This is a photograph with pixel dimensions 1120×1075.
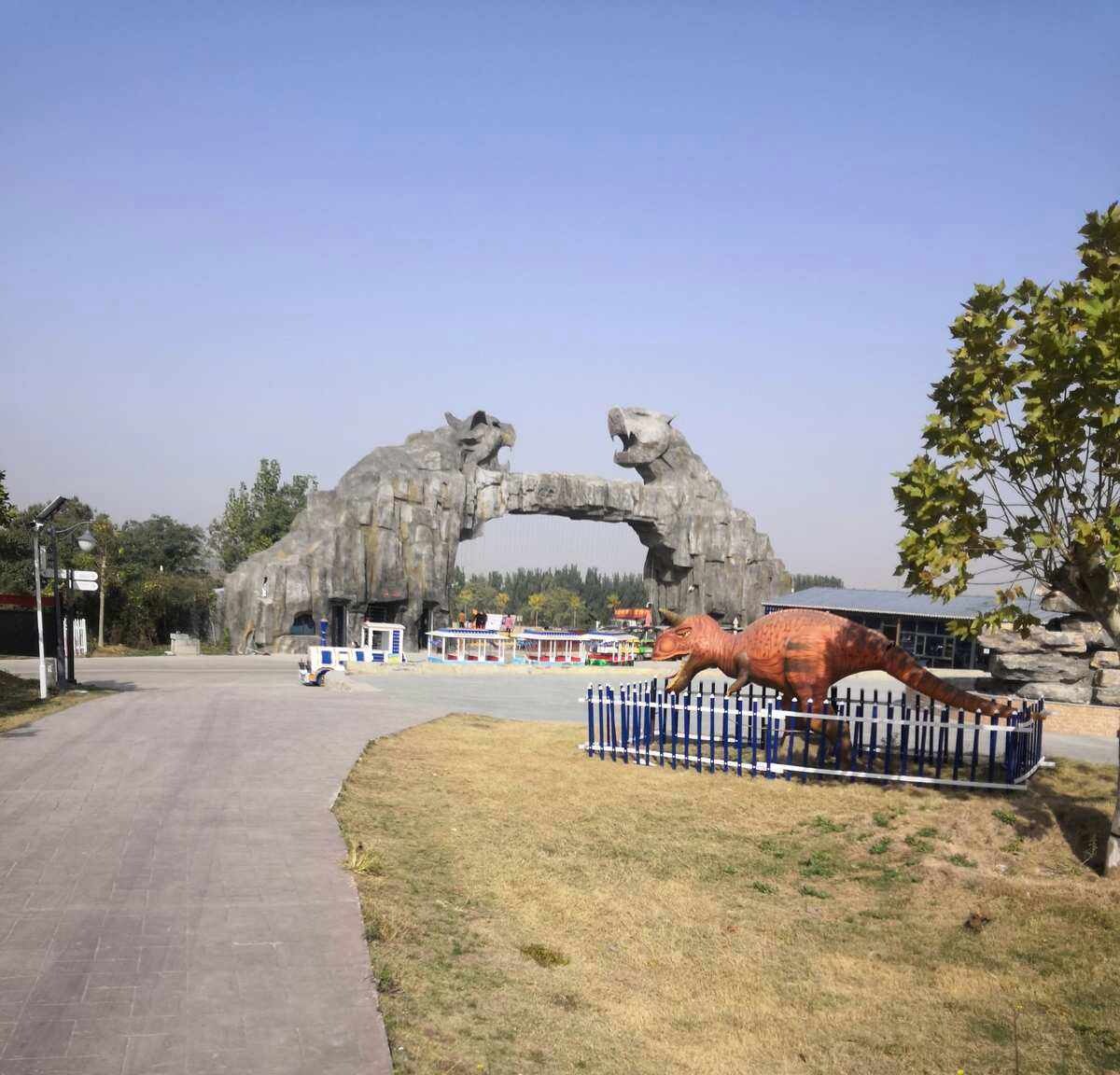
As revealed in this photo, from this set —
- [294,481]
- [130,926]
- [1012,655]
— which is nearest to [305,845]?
[130,926]

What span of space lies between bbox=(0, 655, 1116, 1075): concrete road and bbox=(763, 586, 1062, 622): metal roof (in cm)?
2075

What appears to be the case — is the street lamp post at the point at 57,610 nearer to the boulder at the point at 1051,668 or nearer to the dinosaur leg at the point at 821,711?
the dinosaur leg at the point at 821,711

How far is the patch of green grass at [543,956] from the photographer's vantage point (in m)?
7.38

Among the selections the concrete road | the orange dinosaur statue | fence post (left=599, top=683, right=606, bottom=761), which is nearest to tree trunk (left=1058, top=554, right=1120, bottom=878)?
the orange dinosaur statue

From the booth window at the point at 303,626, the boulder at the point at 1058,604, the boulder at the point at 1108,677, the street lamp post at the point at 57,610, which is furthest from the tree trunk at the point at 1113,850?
the booth window at the point at 303,626

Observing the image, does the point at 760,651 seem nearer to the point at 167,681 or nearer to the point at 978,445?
the point at 978,445

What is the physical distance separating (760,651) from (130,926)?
9937 millimetres

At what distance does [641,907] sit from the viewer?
883cm

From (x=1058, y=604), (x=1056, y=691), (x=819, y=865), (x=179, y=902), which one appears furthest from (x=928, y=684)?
(x=179, y=902)

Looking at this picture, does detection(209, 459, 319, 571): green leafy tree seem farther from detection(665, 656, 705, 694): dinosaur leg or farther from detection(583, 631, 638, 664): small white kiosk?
detection(665, 656, 705, 694): dinosaur leg

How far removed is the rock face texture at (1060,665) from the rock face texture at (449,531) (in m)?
26.5

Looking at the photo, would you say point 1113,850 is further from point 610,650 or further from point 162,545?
A: point 162,545

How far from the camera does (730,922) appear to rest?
8703mm

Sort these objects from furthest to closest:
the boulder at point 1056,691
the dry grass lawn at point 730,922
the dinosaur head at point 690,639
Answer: the boulder at point 1056,691 → the dinosaur head at point 690,639 → the dry grass lawn at point 730,922
